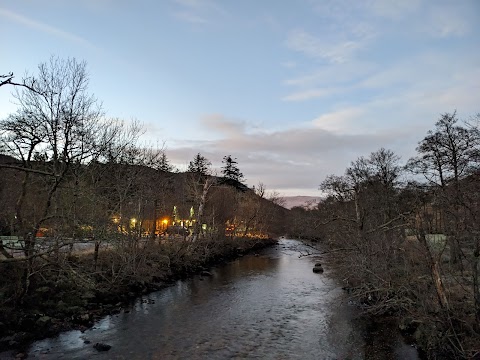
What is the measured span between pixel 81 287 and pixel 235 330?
332 inches

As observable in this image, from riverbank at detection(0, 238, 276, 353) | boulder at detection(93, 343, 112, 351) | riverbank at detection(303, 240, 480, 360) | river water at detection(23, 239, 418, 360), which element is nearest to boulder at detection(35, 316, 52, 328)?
riverbank at detection(0, 238, 276, 353)

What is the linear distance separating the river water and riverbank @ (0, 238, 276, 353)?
92cm

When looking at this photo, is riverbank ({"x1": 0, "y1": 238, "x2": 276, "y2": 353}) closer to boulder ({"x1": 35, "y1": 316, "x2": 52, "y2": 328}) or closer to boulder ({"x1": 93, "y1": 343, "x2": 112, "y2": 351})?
boulder ({"x1": 35, "y1": 316, "x2": 52, "y2": 328})

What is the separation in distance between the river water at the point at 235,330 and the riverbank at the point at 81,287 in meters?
0.92

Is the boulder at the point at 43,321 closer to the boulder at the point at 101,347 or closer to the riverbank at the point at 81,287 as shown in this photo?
the riverbank at the point at 81,287

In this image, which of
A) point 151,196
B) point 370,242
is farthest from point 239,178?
point 370,242

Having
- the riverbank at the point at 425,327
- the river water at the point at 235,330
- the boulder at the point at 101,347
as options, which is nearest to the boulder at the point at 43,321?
the river water at the point at 235,330

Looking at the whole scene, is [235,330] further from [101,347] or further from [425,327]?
[425,327]

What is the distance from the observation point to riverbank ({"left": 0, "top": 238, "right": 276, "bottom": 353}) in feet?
48.1

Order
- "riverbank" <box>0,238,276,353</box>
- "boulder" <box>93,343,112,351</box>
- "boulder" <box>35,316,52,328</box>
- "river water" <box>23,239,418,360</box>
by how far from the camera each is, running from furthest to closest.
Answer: "boulder" <box>35,316,52,328</box>
"riverbank" <box>0,238,276,353</box>
"boulder" <box>93,343,112,351</box>
"river water" <box>23,239,418,360</box>

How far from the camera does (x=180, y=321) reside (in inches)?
698

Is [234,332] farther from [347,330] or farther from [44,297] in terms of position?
[44,297]

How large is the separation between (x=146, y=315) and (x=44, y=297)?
4.98 m

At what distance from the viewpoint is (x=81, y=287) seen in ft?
61.1
